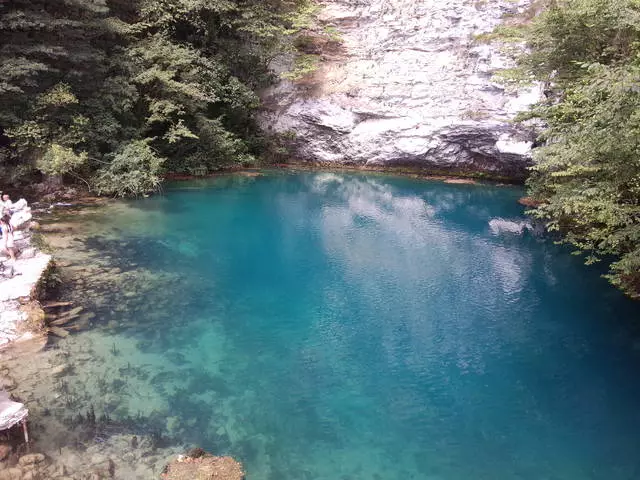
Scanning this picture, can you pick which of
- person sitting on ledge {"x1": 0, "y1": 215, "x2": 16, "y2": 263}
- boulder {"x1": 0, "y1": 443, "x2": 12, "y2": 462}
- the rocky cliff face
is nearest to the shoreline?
boulder {"x1": 0, "y1": 443, "x2": 12, "y2": 462}

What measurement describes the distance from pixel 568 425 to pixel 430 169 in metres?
20.9

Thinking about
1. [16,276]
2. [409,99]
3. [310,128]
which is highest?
[409,99]

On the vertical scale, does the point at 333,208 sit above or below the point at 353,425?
above

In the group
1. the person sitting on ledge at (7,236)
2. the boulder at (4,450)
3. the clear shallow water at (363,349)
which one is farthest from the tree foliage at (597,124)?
the person sitting on ledge at (7,236)

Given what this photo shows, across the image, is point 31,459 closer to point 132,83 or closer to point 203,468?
point 203,468

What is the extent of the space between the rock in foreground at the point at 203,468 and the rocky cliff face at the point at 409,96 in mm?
22442

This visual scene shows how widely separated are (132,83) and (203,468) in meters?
19.3

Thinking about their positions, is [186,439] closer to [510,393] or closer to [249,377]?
[249,377]

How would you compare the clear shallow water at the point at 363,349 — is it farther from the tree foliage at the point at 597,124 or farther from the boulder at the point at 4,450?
the tree foliage at the point at 597,124

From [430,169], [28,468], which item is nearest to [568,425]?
[28,468]

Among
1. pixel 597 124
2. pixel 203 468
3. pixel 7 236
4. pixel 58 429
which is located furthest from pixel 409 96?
pixel 58 429

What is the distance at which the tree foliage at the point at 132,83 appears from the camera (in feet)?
56.0

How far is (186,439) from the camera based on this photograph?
6984 millimetres

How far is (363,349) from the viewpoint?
32.0ft
